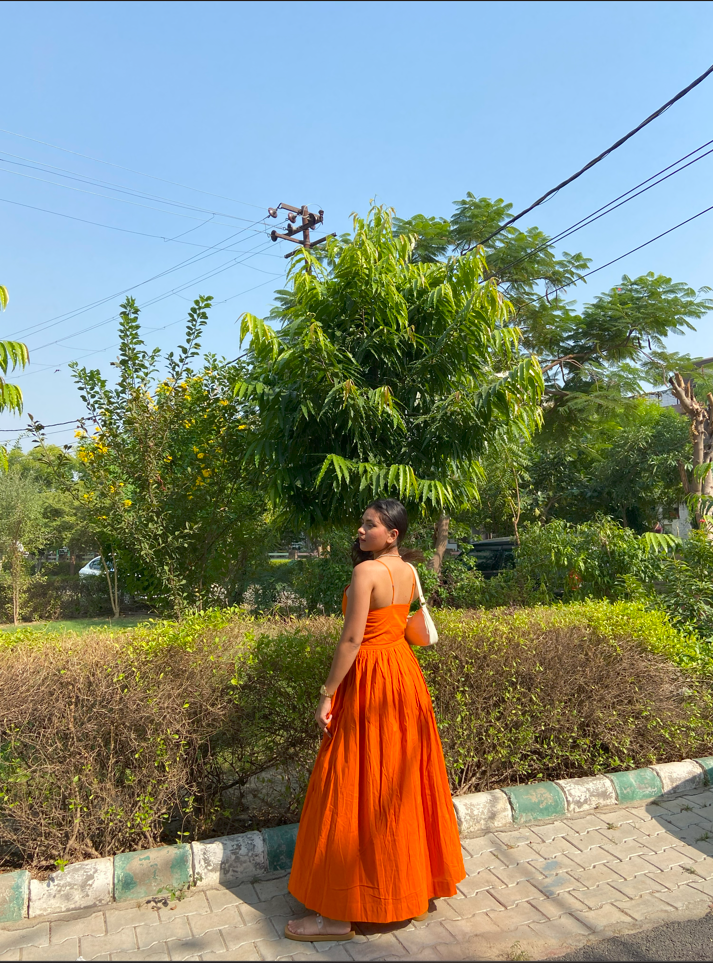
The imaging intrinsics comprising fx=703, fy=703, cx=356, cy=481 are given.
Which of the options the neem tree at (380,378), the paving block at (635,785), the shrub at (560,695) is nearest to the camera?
the neem tree at (380,378)

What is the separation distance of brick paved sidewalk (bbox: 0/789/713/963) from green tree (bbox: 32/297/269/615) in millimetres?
2626

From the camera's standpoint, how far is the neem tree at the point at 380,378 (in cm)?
413

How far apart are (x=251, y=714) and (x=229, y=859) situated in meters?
0.70

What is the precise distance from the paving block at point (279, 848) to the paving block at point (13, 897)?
3.64 ft

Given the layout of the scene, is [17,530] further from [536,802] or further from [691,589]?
[536,802]

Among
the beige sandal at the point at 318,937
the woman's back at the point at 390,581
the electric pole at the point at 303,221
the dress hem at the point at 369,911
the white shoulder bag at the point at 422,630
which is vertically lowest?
the beige sandal at the point at 318,937

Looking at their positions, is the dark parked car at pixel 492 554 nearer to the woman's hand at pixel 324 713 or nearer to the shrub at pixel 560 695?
the shrub at pixel 560 695

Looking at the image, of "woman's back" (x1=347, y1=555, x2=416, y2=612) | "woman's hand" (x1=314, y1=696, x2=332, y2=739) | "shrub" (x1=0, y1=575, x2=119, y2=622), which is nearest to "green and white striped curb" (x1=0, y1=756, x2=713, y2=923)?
"woman's hand" (x1=314, y1=696, x2=332, y2=739)

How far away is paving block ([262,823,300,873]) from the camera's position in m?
3.58

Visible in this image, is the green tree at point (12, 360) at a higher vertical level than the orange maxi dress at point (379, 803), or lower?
higher

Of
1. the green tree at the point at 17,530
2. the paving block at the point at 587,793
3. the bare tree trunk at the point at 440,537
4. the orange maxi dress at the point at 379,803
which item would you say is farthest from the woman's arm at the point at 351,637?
the green tree at the point at 17,530

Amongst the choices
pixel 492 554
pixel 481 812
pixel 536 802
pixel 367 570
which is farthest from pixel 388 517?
pixel 492 554

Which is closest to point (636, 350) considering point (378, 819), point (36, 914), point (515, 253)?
point (515, 253)

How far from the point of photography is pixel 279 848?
11.8 ft
